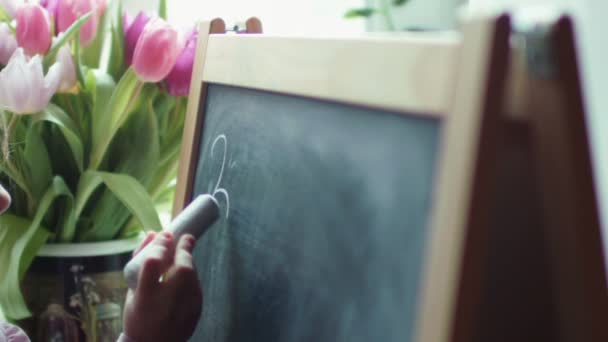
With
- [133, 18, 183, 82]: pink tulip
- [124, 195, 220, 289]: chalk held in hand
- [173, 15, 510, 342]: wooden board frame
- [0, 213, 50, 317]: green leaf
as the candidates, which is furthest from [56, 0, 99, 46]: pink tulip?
[173, 15, 510, 342]: wooden board frame

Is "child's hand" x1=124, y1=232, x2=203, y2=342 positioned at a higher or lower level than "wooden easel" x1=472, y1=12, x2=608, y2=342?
lower

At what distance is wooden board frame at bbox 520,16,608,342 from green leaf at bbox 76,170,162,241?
1.98 feet

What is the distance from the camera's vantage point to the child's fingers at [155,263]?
66cm

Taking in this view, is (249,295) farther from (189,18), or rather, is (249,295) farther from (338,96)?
(189,18)

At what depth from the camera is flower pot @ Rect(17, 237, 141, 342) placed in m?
0.96

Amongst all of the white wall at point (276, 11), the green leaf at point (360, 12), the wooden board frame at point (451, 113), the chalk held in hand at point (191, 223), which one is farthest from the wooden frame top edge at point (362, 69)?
the white wall at point (276, 11)

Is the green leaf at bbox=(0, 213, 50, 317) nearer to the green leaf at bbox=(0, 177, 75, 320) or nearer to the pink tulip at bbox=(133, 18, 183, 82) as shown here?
the green leaf at bbox=(0, 177, 75, 320)

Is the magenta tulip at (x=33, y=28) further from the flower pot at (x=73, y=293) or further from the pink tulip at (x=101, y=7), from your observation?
the flower pot at (x=73, y=293)

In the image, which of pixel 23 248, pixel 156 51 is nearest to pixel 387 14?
pixel 156 51

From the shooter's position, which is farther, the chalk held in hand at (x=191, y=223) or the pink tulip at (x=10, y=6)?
the pink tulip at (x=10, y=6)

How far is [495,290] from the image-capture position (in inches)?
17.4

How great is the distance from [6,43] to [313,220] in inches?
21.6

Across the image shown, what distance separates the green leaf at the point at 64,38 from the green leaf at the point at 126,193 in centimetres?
15

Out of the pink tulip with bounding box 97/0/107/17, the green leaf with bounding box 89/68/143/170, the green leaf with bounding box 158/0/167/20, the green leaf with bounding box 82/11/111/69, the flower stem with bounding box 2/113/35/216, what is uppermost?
the green leaf with bounding box 158/0/167/20
